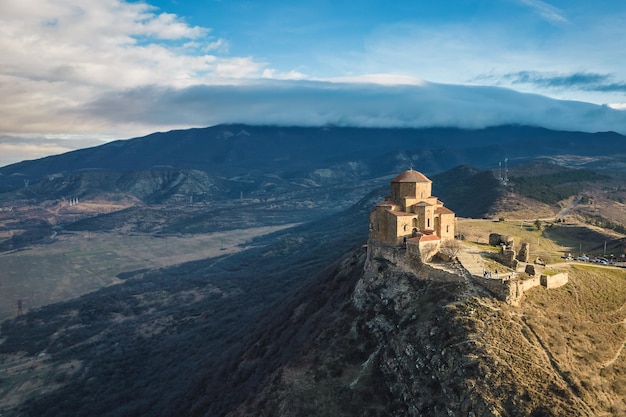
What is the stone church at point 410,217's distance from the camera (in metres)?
55.9

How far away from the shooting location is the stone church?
184ft

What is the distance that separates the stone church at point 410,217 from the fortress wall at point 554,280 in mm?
11594

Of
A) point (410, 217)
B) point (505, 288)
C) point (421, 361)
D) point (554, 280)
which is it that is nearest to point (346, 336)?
point (421, 361)

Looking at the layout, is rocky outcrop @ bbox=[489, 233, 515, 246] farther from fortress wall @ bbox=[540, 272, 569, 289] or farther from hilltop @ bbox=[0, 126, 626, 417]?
fortress wall @ bbox=[540, 272, 569, 289]

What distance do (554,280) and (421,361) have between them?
61.5 feet

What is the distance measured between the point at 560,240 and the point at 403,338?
61.8 meters

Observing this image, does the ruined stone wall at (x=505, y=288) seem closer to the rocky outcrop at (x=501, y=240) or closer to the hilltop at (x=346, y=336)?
the hilltop at (x=346, y=336)

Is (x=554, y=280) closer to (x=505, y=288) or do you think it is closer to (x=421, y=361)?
(x=505, y=288)

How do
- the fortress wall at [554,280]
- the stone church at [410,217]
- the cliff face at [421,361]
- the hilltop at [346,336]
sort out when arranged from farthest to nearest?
the stone church at [410,217], the fortress wall at [554,280], the hilltop at [346,336], the cliff face at [421,361]

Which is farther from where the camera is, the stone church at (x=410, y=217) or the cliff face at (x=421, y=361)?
the stone church at (x=410, y=217)

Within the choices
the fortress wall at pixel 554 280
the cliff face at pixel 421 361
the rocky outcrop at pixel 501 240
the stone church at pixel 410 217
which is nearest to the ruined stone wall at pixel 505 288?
the cliff face at pixel 421 361

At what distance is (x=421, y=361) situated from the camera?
42656mm

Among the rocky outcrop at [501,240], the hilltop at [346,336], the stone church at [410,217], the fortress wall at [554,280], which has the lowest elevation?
the hilltop at [346,336]

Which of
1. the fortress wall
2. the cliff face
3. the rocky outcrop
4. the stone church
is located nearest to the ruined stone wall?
the cliff face
